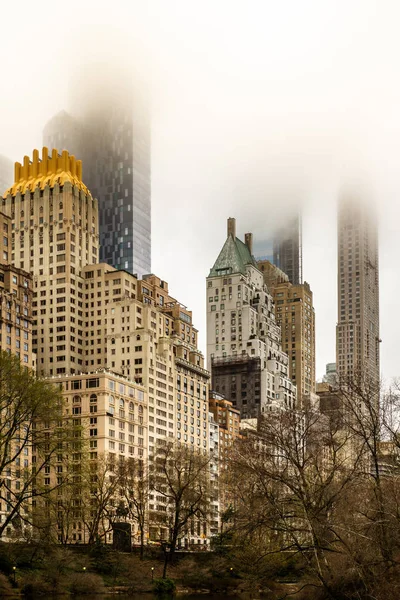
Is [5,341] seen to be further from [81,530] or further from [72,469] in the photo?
[72,469]

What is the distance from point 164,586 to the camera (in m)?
104

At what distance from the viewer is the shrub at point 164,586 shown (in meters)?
104

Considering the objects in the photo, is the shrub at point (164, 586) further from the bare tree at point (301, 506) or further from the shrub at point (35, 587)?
the bare tree at point (301, 506)

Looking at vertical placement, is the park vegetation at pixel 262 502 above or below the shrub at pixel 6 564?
above

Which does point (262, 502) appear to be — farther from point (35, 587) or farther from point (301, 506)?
point (35, 587)

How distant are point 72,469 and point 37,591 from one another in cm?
1448

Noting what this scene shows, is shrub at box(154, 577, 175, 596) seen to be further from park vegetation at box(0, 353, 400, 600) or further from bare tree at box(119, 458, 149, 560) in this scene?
bare tree at box(119, 458, 149, 560)

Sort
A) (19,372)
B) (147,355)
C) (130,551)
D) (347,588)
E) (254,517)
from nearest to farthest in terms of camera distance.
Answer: (254,517), (347,588), (19,372), (130,551), (147,355)

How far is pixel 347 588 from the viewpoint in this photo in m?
52.4

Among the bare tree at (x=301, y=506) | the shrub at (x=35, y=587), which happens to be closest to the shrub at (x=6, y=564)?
the shrub at (x=35, y=587)

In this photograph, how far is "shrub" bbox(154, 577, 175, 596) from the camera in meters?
104

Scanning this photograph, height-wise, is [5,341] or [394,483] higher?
[5,341]

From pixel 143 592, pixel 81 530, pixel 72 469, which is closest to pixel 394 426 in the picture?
pixel 72 469

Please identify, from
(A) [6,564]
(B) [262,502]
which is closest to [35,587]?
(A) [6,564]
